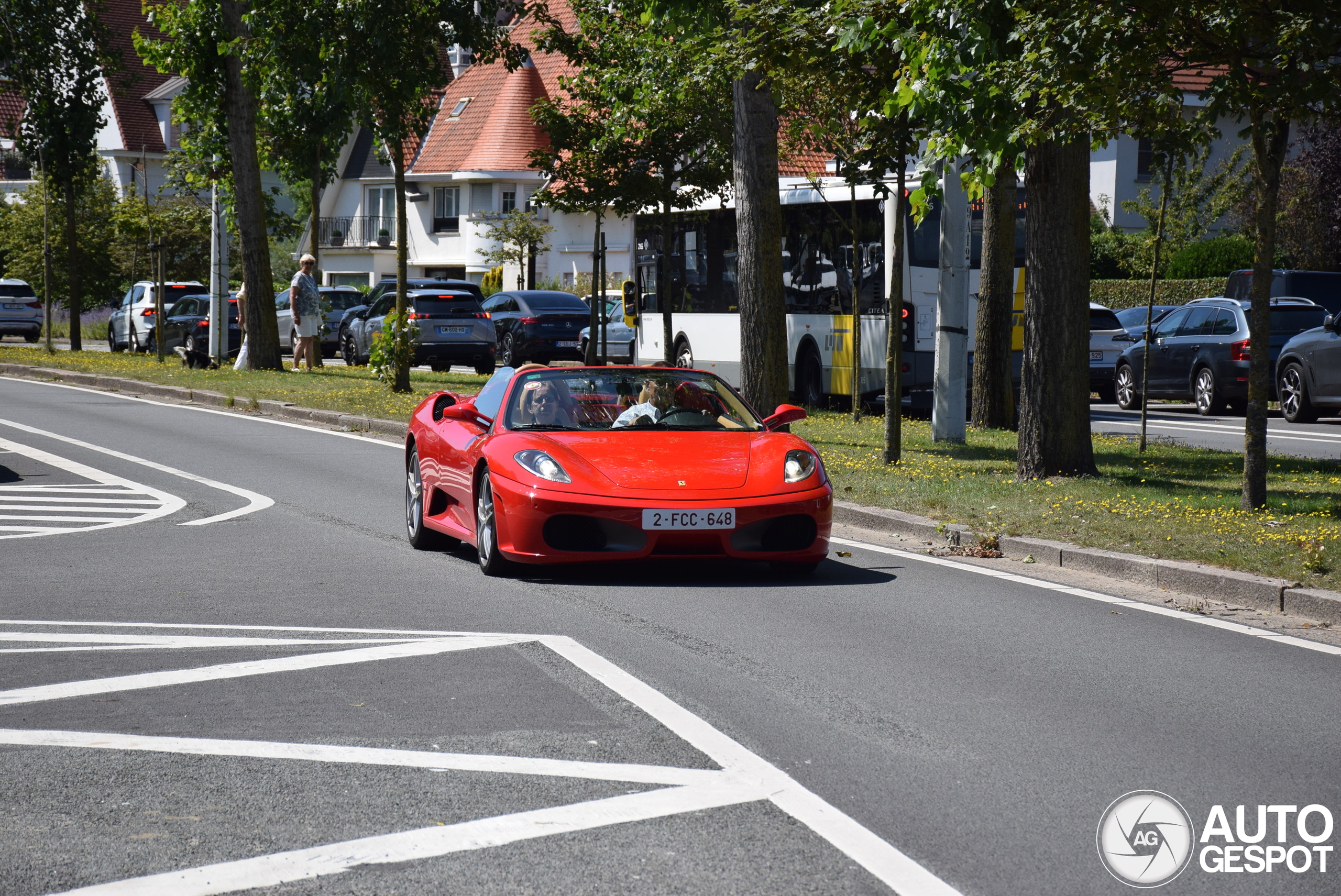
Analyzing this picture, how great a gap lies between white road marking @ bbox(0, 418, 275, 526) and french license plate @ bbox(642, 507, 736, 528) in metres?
4.03

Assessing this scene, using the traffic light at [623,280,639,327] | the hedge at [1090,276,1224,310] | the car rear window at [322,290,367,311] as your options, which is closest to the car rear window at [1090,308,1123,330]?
the traffic light at [623,280,639,327]

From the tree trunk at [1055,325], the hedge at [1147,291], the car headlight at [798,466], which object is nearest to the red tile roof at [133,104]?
the hedge at [1147,291]

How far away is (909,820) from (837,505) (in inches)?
297

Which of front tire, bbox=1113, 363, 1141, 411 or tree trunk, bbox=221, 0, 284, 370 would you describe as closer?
front tire, bbox=1113, 363, 1141, 411

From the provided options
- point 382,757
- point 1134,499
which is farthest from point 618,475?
point 1134,499

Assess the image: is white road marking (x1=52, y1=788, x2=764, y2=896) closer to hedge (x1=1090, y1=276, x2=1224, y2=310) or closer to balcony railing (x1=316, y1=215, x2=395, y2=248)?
hedge (x1=1090, y1=276, x2=1224, y2=310)

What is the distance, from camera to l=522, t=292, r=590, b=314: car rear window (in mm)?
35688

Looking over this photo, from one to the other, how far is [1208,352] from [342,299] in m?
23.7

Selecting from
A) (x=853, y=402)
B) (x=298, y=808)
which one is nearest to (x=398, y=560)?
(x=298, y=808)

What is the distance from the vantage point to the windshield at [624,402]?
9820mm

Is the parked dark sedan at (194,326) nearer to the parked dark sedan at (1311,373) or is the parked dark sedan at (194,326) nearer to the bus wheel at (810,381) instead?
the bus wheel at (810,381)

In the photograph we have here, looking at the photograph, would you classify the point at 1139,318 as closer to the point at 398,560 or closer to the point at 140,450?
the point at 140,450

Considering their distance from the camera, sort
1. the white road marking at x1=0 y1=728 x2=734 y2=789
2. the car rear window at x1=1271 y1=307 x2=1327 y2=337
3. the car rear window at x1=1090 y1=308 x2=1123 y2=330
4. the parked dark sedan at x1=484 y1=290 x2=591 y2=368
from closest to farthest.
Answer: the white road marking at x1=0 y1=728 x2=734 y2=789
the car rear window at x1=1271 y1=307 x2=1327 y2=337
the car rear window at x1=1090 y1=308 x2=1123 y2=330
the parked dark sedan at x1=484 y1=290 x2=591 y2=368

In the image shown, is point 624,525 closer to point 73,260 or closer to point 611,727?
point 611,727
